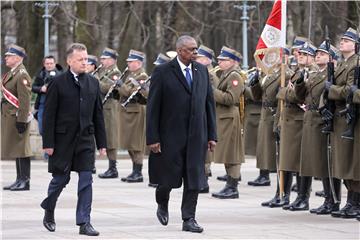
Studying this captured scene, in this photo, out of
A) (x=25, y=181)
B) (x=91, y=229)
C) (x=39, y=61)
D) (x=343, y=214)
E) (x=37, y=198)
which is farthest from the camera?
(x=39, y=61)

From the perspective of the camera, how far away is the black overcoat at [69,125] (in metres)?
12.5

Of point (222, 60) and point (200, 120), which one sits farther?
point (222, 60)

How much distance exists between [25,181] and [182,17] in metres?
16.0

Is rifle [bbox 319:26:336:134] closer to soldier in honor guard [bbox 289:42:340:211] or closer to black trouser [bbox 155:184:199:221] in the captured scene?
soldier in honor guard [bbox 289:42:340:211]

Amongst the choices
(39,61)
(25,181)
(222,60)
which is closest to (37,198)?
(25,181)

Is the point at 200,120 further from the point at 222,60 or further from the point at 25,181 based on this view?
the point at 25,181

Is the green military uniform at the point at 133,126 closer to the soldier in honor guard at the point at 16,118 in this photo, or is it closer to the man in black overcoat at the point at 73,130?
the soldier in honor guard at the point at 16,118

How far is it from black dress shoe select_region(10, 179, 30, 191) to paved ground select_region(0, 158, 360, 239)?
0.17 meters

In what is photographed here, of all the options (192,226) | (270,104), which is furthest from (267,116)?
(192,226)

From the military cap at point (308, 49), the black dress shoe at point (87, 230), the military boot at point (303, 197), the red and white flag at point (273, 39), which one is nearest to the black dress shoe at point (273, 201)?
the military boot at point (303, 197)

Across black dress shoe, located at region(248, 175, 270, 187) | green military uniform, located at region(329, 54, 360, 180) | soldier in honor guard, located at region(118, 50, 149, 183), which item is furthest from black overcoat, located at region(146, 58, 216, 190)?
soldier in honor guard, located at region(118, 50, 149, 183)

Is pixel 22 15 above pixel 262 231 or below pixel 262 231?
above

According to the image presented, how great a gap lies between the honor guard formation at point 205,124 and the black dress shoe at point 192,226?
13mm

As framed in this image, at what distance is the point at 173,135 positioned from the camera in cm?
1268
